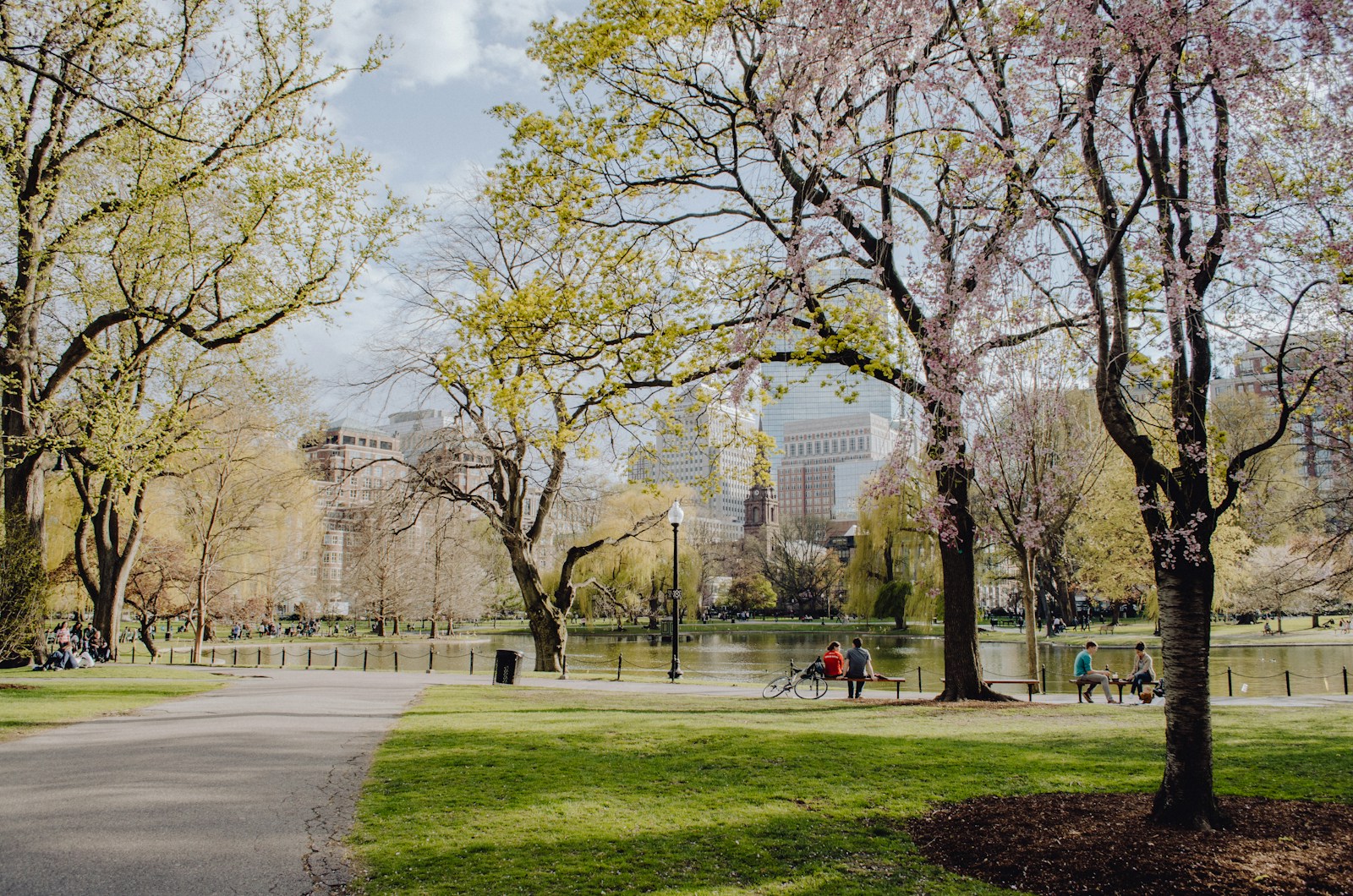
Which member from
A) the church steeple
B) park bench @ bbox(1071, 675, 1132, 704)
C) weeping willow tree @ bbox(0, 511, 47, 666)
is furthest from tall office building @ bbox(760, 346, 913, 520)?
the church steeple

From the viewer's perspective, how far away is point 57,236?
17.9m

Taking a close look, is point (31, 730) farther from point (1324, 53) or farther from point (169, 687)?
point (1324, 53)

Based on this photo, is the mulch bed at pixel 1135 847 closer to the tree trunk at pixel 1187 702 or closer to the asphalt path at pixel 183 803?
A: the tree trunk at pixel 1187 702

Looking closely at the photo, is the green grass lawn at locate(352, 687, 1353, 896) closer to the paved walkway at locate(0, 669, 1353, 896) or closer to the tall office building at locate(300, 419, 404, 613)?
the paved walkway at locate(0, 669, 1353, 896)

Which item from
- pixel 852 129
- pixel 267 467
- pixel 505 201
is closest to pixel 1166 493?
pixel 852 129

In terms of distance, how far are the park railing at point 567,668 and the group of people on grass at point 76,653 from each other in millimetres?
1911

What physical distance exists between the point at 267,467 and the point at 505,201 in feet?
87.6

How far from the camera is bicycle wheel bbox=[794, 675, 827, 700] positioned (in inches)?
715

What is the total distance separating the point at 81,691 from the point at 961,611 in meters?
15.0

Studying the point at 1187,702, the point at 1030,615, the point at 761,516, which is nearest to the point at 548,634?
the point at 1030,615

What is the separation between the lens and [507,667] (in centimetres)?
1961

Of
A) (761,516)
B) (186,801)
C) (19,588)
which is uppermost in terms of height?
(761,516)

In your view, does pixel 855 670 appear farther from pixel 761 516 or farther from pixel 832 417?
pixel 761 516

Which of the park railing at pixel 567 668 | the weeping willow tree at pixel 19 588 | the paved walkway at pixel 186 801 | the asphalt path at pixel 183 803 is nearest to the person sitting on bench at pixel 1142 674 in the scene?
the park railing at pixel 567 668
